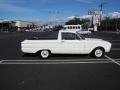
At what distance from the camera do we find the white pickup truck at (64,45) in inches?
522

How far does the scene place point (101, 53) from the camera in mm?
13734

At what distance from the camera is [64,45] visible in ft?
43.8

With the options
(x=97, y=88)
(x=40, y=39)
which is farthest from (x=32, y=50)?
(x=97, y=88)

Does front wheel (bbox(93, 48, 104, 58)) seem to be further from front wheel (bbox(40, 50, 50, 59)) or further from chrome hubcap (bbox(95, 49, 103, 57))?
front wheel (bbox(40, 50, 50, 59))

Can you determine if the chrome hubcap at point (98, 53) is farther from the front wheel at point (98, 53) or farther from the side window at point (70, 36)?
the side window at point (70, 36)

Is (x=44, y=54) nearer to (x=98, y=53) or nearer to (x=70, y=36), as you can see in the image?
(x=70, y=36)

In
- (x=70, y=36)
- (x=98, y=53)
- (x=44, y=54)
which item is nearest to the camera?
(x=44, y=54)

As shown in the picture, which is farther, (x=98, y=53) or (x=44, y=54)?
(x=98, y=53)

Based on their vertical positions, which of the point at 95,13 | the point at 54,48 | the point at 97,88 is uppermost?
the point at 95,13

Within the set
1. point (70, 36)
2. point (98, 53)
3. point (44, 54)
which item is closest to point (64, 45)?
point (70, 36)

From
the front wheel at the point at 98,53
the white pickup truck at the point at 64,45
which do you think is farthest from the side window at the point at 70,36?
the front wheel at the point at 98,53

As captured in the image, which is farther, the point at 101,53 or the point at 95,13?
the point at 95,13

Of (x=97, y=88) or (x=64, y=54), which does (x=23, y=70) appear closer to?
(x=97, y=88)

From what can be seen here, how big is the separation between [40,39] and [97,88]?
7452mm
